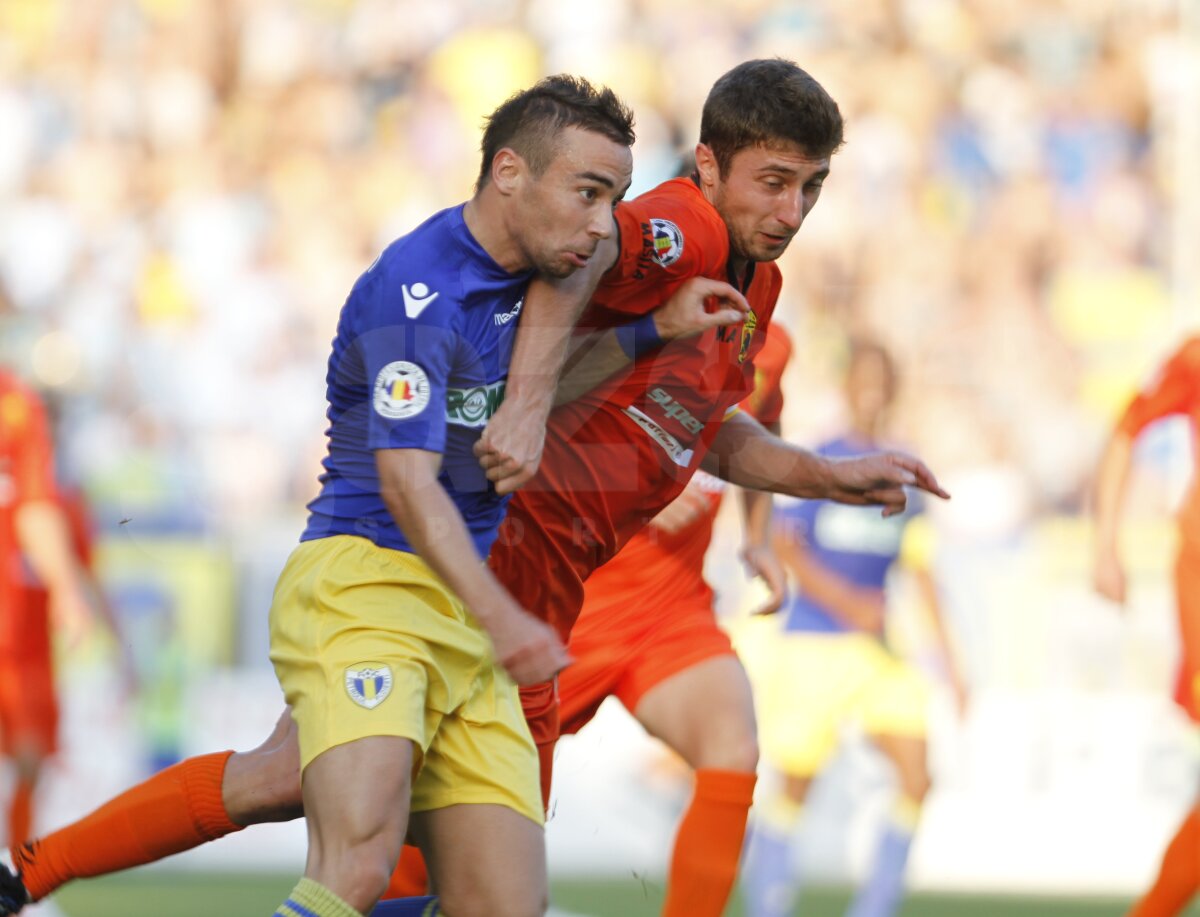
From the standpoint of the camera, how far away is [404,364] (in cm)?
365

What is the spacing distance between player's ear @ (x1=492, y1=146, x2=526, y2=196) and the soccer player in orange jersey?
22cm

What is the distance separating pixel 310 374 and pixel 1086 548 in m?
4.50

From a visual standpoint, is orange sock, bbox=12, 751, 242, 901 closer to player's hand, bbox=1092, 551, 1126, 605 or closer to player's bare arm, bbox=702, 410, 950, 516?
player's bare arm, bbox=702, 410, 950, 516

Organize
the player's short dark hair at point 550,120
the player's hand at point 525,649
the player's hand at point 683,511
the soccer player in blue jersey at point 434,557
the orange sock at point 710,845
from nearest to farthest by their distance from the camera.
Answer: the player's hand at point 525,649 < the soccer player in blue jersey at point 434,557 < the player's short dark hair at point 550,120 < the orange sock at point 710,845 < the player's hand at point 683,511

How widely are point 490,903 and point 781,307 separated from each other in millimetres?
7399

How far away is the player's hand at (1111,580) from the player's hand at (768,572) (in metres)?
1.46

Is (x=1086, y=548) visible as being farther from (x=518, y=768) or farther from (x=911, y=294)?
(x=518, y=768)

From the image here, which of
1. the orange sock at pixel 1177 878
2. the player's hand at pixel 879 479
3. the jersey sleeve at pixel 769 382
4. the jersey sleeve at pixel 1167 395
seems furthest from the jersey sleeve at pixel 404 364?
the jersey sleeve at pixel 1167 395

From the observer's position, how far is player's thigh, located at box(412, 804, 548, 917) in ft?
12.3

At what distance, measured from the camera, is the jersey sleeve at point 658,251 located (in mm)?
3990

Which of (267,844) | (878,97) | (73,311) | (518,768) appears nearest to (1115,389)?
(878,97)

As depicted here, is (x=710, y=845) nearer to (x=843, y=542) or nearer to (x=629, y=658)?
(x=629, y=658)

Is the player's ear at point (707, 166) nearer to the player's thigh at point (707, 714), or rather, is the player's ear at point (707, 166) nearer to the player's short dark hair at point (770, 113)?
the player's short dark hair at point (770, 113)

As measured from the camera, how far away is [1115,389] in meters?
10.6
